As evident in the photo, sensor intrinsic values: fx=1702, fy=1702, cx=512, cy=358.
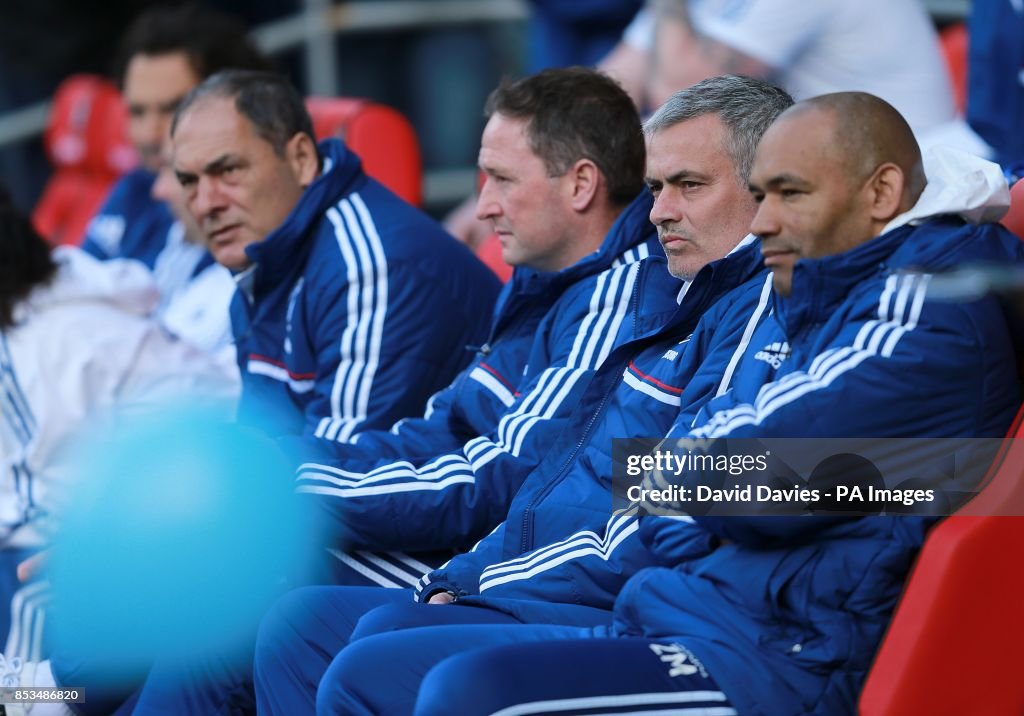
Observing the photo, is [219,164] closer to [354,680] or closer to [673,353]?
[673,353]

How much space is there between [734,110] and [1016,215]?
481 millimetres

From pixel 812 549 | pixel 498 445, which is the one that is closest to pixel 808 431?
pixel 812 549

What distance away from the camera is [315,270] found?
361 centimetres

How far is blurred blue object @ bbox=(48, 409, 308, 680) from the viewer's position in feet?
9.41

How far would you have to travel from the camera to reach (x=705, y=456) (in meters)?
2.31

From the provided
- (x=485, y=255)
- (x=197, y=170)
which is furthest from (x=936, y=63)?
(x=197, y=170)

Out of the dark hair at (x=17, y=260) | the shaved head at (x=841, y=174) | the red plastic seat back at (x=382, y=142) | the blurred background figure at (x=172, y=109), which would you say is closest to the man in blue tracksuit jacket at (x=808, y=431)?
the shaved head at (x=841, y=174)

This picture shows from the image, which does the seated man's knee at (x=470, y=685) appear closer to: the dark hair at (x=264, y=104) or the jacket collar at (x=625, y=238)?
the jacket collar at (x=625, y=238)

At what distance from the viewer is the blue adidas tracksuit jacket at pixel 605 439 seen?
8.50 feet

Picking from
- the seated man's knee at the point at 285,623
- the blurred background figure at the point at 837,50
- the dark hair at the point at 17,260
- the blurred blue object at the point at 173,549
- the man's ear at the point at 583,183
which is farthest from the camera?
the blurred background figure at the point at 837,50

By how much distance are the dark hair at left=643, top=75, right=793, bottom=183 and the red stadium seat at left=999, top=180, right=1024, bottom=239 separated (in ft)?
1.25

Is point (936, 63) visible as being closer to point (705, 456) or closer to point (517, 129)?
point (517, 129)

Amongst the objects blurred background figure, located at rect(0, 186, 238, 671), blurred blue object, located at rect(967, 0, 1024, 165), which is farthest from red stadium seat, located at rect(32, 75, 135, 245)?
blurred blue object, located at rect(967, 0, 1024, 165)

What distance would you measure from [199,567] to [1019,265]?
4.66 feet
